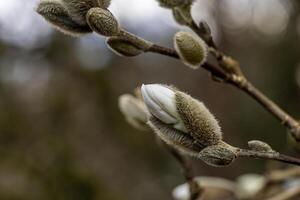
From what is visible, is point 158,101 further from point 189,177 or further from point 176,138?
point 189,177

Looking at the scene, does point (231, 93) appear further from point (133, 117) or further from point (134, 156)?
point (133, 117)

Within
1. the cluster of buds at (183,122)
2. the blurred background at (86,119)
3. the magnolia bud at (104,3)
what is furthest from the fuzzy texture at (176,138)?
the blurred background at (86,119)

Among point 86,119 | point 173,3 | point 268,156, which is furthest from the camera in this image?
point 86,119

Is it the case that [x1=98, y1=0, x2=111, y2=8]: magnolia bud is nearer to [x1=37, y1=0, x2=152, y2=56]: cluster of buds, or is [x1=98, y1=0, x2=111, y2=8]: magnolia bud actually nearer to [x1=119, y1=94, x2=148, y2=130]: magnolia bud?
[x1=37, y1=0, x2=152, y2=56]: cluster of buds

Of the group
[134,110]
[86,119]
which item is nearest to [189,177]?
[134,110]

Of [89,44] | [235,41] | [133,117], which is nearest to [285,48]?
[89,44]

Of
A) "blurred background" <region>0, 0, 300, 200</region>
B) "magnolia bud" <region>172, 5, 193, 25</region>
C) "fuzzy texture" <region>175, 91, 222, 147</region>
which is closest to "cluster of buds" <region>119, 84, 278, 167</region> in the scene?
"fuzzy texture" <region>175, 91, 222, 147</region>
